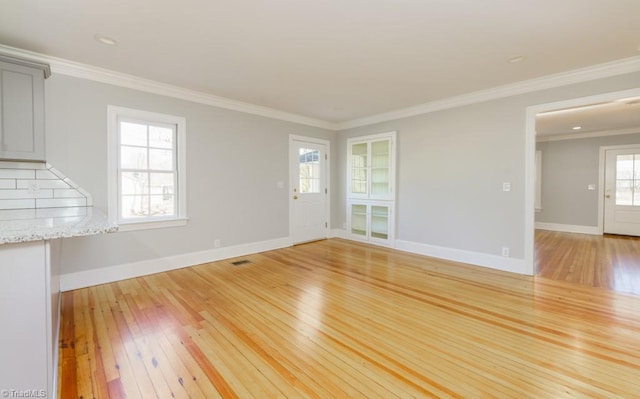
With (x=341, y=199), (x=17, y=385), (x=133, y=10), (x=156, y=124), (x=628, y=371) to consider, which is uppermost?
(x=133, y=10)

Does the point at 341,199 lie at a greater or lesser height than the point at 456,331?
greater

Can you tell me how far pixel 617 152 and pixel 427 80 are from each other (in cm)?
617

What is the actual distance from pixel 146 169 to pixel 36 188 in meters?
1.09

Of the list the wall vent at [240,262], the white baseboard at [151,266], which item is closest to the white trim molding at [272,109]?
the white baseboard at [151,266]

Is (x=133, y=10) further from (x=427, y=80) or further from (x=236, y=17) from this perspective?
(x=427, y=80)

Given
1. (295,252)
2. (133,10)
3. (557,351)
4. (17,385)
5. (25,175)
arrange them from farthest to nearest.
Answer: (295,252), (25,175), (133,10), (557,351), (17,385)

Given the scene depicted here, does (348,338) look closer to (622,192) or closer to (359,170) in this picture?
(359,170)

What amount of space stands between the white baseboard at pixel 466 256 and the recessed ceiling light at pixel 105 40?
4.87m

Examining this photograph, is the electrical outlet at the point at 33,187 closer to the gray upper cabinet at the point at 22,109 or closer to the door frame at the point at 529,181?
the gray upper cabinet at the point at 22,109

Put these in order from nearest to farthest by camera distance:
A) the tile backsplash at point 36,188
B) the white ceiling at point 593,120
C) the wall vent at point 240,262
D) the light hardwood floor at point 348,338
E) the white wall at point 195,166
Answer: the light hardwood floor at point 348,338 → the tile backsplash at point 36,188 → the white wall at point 195,166 → the wall vent at point 240,262 → the white ceiling at point 593,120

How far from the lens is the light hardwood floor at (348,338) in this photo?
1762 millimetres

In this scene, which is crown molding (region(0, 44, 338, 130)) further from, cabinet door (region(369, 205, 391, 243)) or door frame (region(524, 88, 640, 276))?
door frame (region(524, 88, 640, 276))

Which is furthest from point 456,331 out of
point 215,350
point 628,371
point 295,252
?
point 295,252

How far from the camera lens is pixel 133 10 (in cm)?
225
